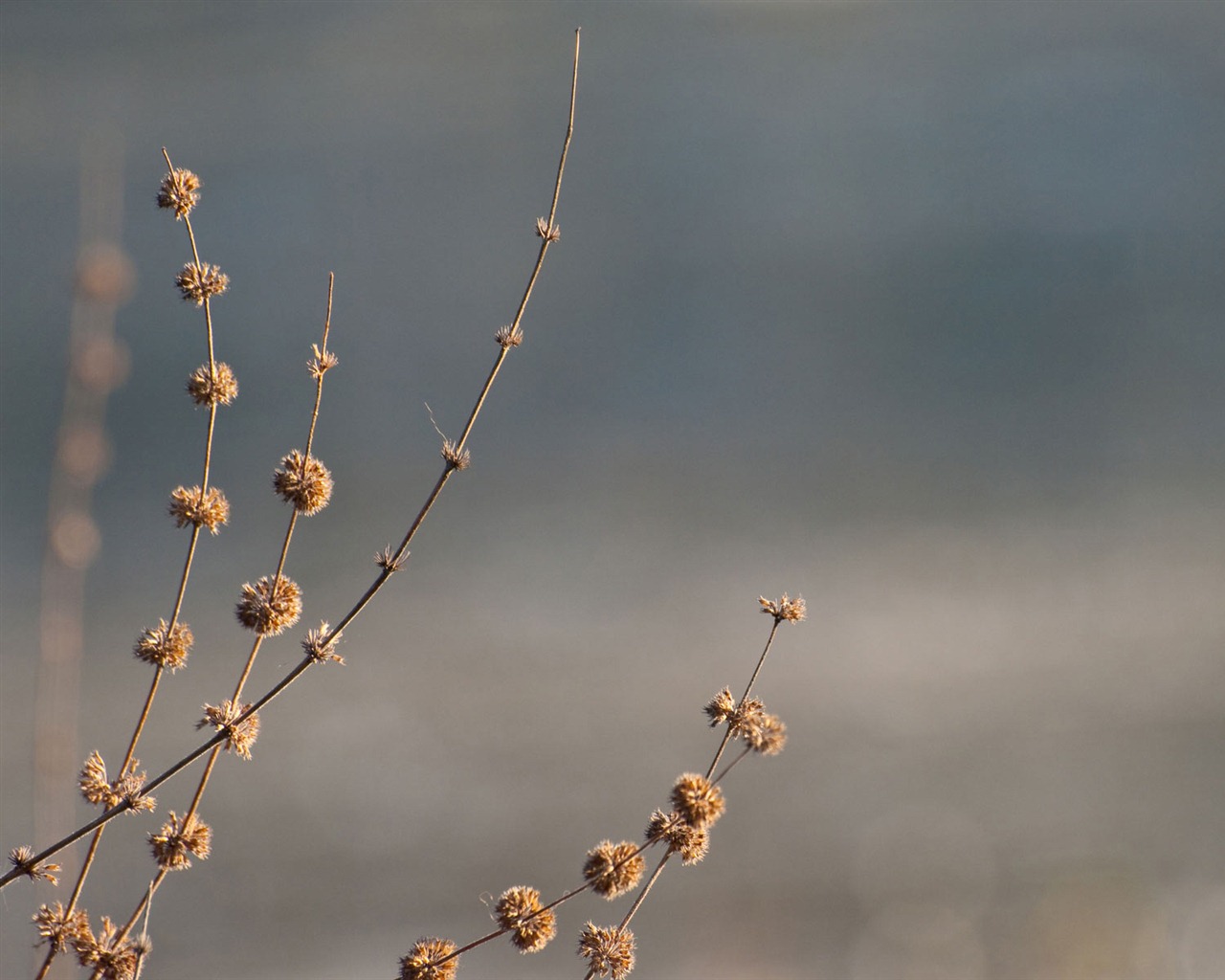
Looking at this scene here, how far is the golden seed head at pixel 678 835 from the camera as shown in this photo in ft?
Answer: 3.90

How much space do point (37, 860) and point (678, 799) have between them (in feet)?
2.05

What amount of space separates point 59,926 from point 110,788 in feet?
0.46

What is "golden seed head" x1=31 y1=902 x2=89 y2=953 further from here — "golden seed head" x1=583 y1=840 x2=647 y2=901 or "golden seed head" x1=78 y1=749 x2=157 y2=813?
"golden seed head" x1=583 y1=840 x2=647 y2=901

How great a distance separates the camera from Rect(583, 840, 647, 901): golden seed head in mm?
1193

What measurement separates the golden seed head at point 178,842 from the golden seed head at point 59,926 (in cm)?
9

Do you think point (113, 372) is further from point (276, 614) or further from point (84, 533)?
point (276, 614)

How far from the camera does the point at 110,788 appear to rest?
3.95 ft

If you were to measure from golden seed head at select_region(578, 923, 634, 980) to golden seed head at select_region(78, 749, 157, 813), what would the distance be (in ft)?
1.55

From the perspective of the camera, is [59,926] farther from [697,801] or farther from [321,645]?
[697,801]

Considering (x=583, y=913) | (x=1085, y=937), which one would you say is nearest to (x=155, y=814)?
(x=583, y=913)

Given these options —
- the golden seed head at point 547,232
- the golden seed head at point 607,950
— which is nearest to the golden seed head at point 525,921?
the golden seed head at point 607,950

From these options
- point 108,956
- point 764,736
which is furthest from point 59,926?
point 764,736

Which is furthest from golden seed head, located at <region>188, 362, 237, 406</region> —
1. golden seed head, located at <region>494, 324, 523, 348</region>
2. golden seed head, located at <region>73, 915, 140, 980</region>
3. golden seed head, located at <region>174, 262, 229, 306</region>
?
golden seed head, located at <region>73, 915, 140, 980</region>

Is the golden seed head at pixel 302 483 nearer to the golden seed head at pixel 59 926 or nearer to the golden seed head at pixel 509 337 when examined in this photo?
the golden seed head at pixel 509 337
